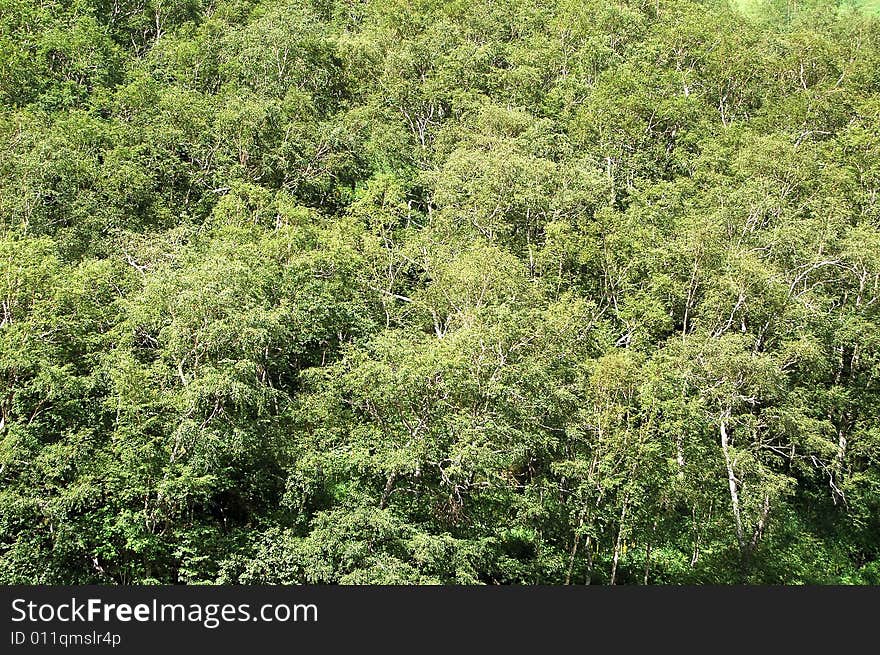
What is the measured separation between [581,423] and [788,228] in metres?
15.7

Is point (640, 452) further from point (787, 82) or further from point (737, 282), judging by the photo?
point (787, 82)

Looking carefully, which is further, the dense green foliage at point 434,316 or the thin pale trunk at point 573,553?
the thin pale trunk at point 573,553

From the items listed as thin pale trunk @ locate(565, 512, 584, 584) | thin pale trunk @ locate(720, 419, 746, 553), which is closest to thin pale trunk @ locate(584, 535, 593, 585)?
thin pale trunk @ locate(565, 512, 584, 584)

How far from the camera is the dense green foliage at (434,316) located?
78.1 feet

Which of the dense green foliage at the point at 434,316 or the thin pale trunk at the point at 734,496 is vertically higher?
the dense green foliage at the point at 434,316

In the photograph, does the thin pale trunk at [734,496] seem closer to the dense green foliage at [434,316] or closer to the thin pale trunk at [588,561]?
the dense green foliage at [434,316]

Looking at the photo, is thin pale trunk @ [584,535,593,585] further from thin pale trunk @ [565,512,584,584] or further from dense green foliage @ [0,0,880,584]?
thin pale trunk @ [565,512,584,584]

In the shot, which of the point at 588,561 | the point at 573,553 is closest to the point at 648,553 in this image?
the point at 588,561

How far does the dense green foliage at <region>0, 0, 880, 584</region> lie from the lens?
23.8m

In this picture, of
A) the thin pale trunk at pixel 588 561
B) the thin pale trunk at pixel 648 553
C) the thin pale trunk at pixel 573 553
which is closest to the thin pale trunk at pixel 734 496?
the thin pale trunk at pixel 648 553

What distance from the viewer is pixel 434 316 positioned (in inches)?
1261

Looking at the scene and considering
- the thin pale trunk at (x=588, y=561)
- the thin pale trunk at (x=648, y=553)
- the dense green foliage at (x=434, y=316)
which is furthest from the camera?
the thin pale trunk at (x=648, y=553)

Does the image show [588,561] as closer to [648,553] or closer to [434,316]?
[648,553]

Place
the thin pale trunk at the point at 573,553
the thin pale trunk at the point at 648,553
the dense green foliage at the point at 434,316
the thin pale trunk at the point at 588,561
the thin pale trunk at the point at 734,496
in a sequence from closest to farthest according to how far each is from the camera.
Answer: the dense green foliage at the point at 434,316, the thin pale trunk at the point at 573,553, the thin pale trunk at the point at 588,561, the thin pale trunk at the point at 734,496, the thin pale trunk at the point at 648,553
